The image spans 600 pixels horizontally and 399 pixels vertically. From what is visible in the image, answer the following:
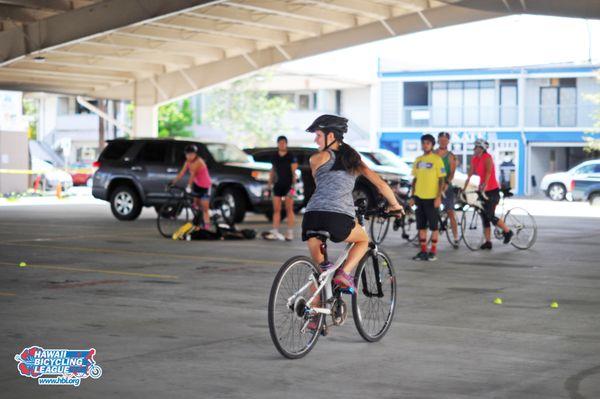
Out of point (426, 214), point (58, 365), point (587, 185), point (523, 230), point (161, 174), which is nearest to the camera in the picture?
point (58, 365)

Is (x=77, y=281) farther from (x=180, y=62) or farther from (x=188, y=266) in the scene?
(x=180, y=62)

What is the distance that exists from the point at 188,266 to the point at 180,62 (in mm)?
27085

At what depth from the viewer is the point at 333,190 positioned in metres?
9.16

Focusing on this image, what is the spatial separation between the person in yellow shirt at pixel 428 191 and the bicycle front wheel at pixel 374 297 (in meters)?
7.24

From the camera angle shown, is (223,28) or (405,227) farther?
(223,28)

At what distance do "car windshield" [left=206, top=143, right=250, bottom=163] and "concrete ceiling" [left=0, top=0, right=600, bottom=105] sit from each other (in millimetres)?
3935

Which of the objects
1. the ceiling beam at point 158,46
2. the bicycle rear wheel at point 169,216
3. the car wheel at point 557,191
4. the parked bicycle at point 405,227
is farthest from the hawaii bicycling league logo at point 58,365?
the car wheel at point 557,191

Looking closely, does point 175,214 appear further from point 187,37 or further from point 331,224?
point 187,37

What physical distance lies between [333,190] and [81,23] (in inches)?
937

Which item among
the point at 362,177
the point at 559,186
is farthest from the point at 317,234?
the point at 559,186

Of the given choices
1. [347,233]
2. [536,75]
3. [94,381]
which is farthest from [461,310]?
[536,75]

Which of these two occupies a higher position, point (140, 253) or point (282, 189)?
point (282, 189)

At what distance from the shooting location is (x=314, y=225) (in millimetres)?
9102

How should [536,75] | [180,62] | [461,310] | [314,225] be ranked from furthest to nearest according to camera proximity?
1. [536,75]
2. [180,62]
3. [461,310]
4. [314,225]
